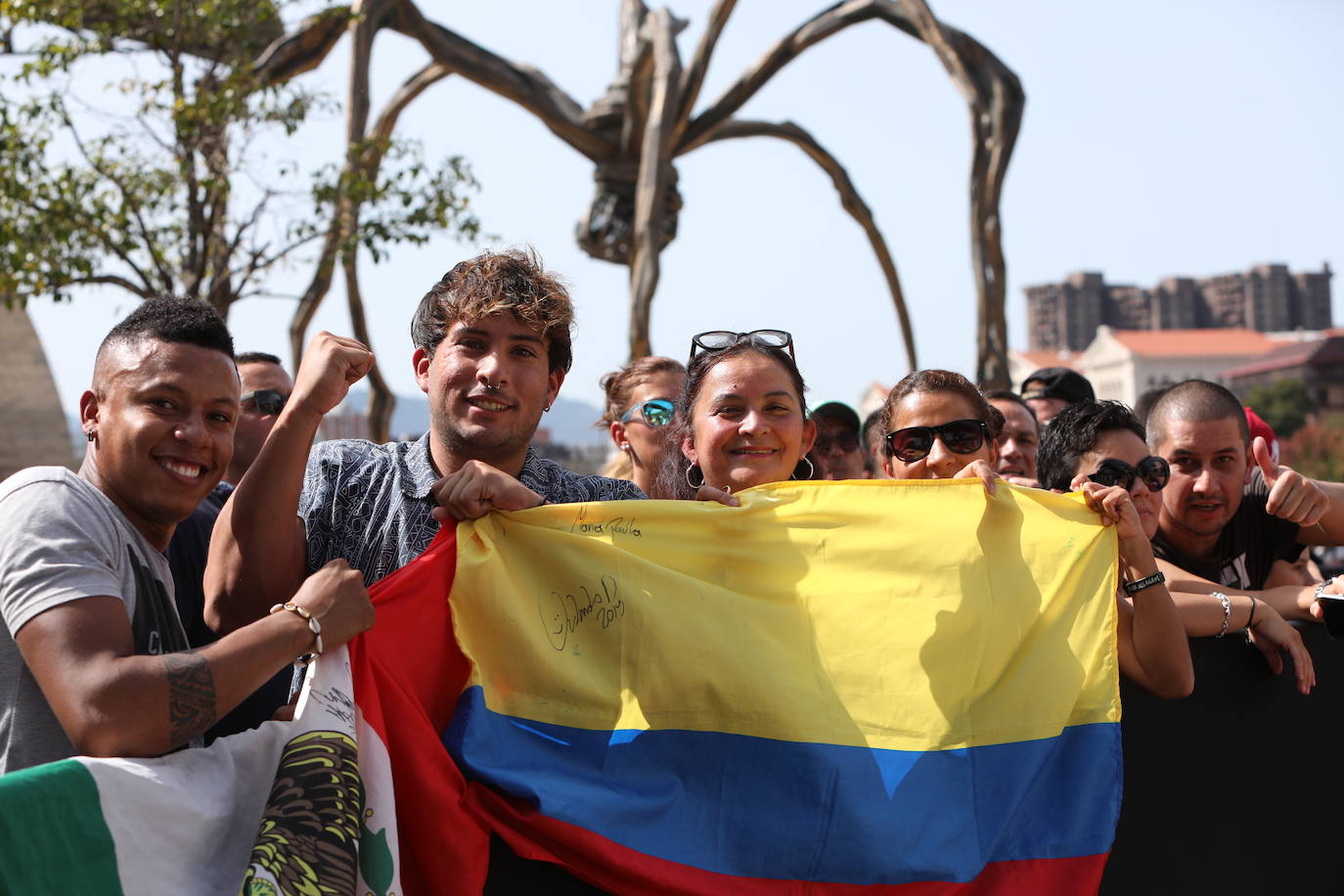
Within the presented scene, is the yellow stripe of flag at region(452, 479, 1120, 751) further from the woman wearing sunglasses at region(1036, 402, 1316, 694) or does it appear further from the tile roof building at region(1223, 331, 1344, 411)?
the tile roof building at region(1223, 331, 1344, 411)

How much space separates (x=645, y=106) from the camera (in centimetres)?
1105

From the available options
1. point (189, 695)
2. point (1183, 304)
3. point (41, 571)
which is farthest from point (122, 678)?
point (1183, 304)

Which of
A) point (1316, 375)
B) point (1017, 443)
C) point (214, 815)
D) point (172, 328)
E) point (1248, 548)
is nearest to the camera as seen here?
point (214, 815)

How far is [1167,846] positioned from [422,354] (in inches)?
96.7

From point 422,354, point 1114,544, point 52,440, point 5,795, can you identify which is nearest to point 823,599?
point 1114,544

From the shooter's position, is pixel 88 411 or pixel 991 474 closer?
pixel 88 411

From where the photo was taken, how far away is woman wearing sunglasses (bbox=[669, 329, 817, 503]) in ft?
11.8

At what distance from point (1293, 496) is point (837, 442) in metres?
2.23

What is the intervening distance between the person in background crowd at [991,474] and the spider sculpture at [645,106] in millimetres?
5489

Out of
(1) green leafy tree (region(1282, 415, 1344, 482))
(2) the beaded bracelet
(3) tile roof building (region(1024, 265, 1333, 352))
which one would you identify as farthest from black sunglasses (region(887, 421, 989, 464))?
(3) tile roof building (region(1024, 265, 1333, 352))

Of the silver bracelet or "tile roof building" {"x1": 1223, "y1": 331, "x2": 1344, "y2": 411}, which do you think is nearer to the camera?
the silver bracelet

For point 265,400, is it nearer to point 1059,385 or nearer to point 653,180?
point 1059,385

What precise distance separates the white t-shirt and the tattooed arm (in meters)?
0.04

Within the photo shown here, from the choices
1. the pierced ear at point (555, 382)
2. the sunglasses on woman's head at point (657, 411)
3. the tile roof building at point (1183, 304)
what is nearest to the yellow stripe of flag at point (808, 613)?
the pierced ear at point (555, 382)
